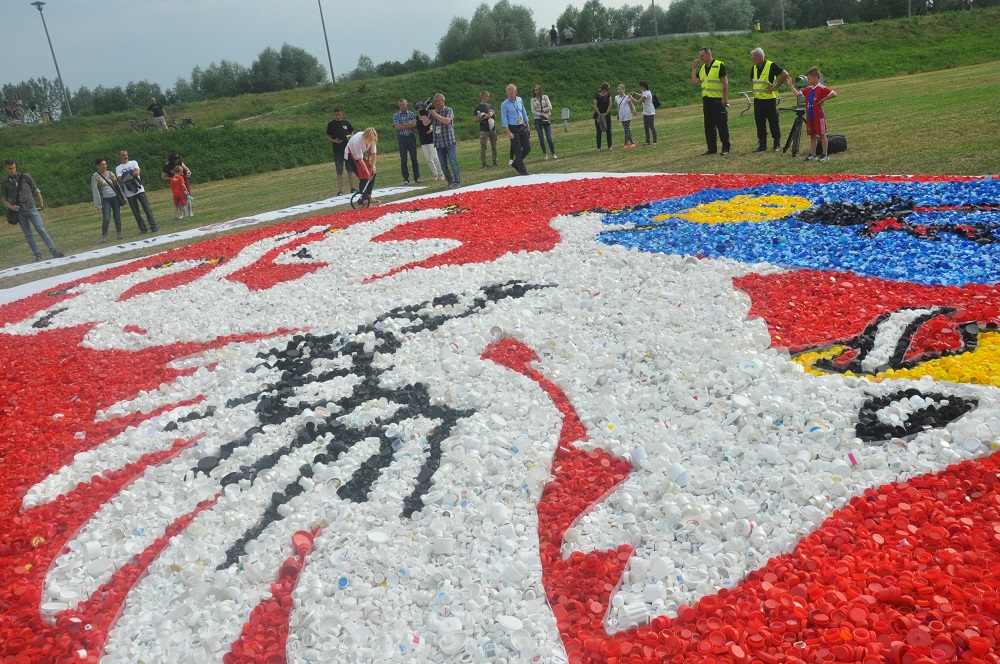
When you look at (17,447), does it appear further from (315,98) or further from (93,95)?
(93,95)

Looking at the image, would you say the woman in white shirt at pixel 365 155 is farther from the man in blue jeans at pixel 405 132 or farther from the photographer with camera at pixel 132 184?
the photographer with camera at pixel 132 184

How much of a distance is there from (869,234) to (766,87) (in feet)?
20.9

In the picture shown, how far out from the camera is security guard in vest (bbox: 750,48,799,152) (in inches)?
464

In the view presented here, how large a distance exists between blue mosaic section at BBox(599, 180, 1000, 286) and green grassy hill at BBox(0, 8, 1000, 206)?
25564 millimetres

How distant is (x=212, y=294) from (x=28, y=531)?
15.9ft

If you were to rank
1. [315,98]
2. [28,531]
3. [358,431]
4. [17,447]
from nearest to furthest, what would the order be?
[28,531], [358,431], [17,447], [315,98]

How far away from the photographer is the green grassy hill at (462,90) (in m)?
31.1

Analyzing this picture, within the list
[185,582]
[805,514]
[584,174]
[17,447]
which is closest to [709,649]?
[805,514]

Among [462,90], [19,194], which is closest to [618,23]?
[462,90]

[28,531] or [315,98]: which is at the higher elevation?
[315,98]

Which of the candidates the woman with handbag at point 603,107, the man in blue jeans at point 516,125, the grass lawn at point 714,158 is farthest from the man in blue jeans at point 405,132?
the woman with handbag at point 603,107

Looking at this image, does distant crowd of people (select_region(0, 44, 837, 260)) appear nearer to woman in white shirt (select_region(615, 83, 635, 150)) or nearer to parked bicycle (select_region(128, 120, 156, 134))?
woman in white shirt (select_region(615, 83, 635, 150))

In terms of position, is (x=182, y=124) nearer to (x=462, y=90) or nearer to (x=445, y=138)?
(x=462, y=90)

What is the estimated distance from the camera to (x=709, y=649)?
238 cm
